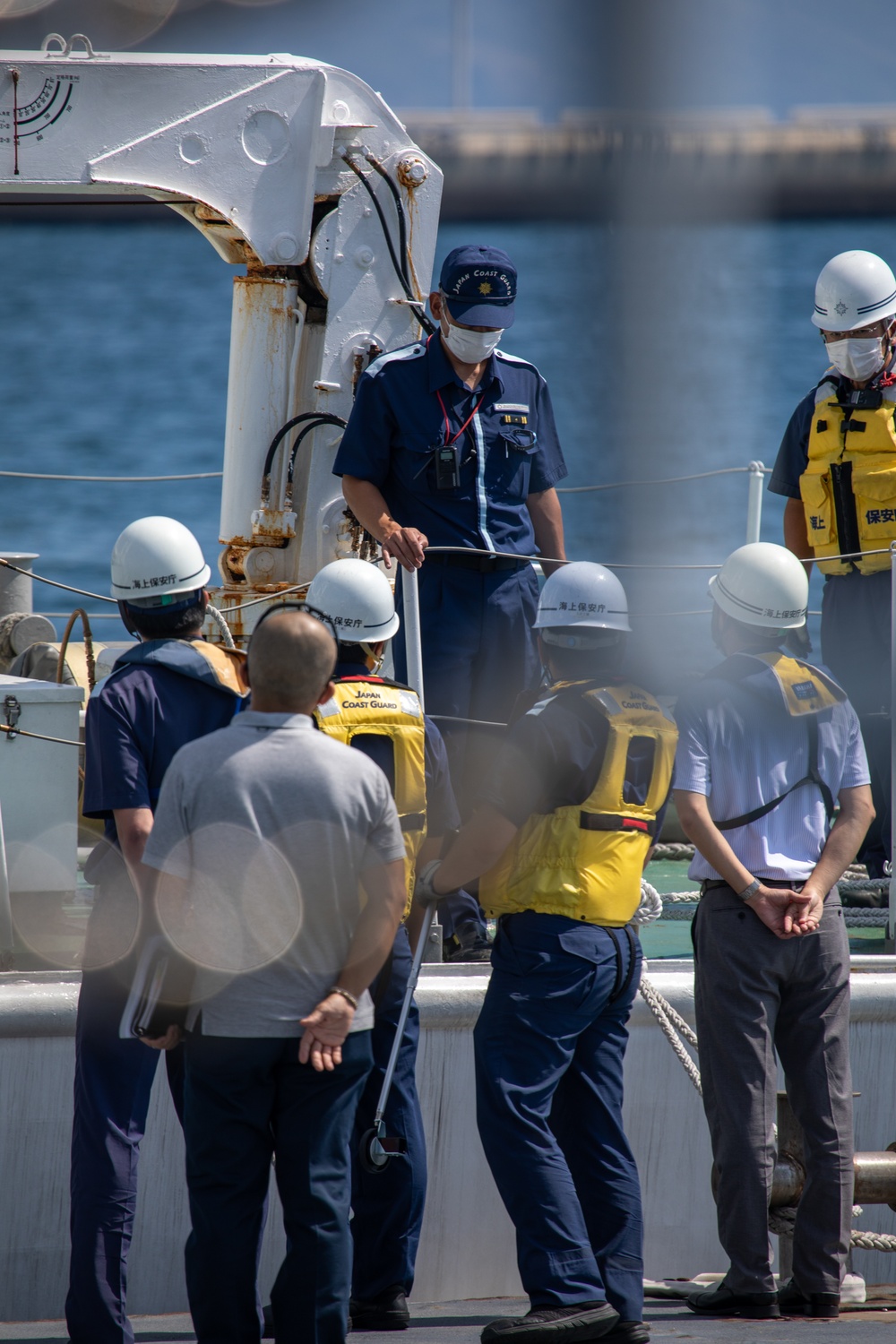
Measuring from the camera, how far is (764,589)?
11.0ft

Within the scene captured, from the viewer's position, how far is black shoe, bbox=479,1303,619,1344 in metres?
2.92

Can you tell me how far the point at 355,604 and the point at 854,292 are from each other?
2.04 m

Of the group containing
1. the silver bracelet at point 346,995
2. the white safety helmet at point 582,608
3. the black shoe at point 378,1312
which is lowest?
the black shoe at point 378,1312

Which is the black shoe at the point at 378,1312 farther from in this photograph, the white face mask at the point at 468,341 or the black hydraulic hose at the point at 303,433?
the black hydraulic hose at the point at 303,433

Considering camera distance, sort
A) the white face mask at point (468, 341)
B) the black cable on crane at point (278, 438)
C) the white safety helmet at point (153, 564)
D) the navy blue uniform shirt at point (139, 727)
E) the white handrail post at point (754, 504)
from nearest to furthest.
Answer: the navy blue uniform shirt at point (139, 727)
the white safety helmet at point (153, 564)
the white face mask at point (468, 341)
the black cable on crane at point (278, 438)
the white handrail post at point (754, 504)

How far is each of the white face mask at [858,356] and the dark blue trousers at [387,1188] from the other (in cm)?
231

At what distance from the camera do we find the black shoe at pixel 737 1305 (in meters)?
3.25

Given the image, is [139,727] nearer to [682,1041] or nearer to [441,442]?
[441,442]

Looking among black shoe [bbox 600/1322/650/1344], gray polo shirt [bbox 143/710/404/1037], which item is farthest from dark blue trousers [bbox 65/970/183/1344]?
black shoe [bbox 600/1322/650/1344]

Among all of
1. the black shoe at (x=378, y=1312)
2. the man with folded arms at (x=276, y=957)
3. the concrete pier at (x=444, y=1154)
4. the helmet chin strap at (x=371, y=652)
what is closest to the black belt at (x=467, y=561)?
the helmet chin strap at (x=371, y=652)

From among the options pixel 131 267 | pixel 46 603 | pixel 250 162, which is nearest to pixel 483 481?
pixel 250 162

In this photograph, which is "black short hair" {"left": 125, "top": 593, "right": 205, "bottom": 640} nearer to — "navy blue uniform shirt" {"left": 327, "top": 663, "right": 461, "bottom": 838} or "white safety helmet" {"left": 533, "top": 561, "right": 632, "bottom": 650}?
"navy blue uniform shirt" {"left": 327, "top": 663, "right": 461, "bottom": 838}

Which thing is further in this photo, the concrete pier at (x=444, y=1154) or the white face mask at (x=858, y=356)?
the white face mask at (x=858, y=356)

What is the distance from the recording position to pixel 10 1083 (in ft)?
11.8
